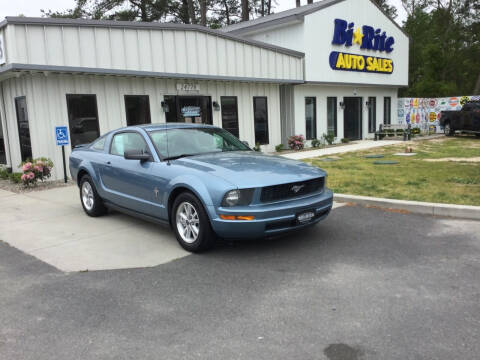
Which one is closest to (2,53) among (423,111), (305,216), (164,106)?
(164,106)

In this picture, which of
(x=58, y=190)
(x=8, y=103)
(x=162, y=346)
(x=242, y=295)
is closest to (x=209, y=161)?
(x=242, y=295)

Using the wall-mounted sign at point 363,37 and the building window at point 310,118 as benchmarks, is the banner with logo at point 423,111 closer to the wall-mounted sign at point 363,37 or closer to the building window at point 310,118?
the wall-mounted sign at point 363,37

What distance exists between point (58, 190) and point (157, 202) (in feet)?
18.8

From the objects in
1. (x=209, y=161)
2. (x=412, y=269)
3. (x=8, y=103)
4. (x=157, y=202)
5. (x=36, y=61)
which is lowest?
(x=412, y=269)

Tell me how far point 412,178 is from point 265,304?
6.93 metres

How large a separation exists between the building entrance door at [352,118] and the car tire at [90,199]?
16.7 m

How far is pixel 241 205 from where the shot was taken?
486 centimetres

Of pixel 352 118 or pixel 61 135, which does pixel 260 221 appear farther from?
pixel 352 118

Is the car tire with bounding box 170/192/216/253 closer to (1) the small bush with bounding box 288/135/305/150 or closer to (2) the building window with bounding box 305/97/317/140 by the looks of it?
(1) the small bush with bounding box 288/135/305/150

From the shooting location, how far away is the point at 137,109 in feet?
43.9

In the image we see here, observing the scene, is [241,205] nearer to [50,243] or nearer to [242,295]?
[242,295]

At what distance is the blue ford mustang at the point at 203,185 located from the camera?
191 inches

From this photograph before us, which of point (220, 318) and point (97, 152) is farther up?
point (97, 152)

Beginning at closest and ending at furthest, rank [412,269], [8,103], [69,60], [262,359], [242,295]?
[262,359], [242,295], [412,269], [69,60], [8,103]
